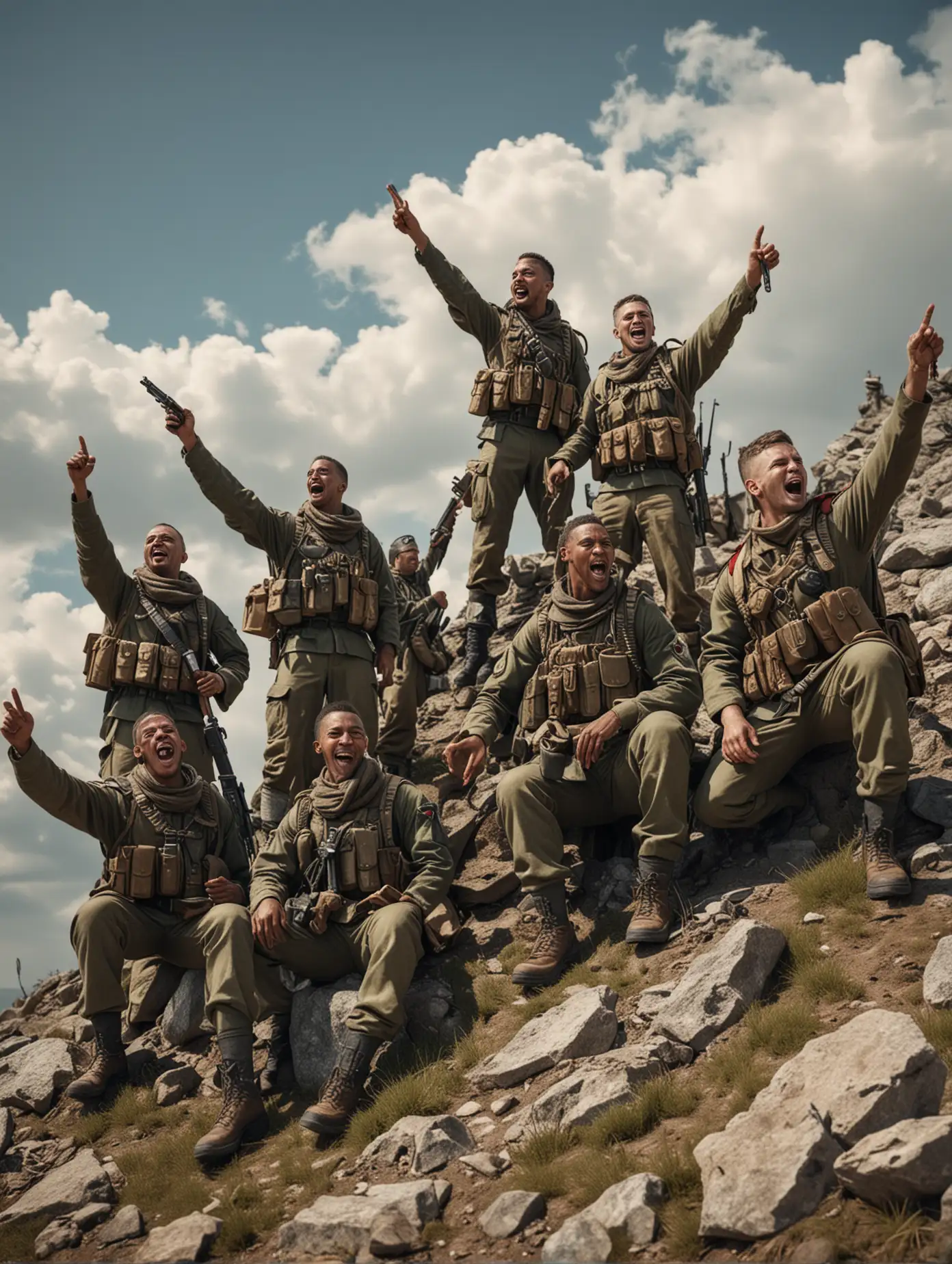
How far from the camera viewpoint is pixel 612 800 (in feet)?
25.2

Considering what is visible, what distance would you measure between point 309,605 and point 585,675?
2705mm

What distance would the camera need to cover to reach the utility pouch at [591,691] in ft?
25.2

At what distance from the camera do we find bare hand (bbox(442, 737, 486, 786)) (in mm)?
7617

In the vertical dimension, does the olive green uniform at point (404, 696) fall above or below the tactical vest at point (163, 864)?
above

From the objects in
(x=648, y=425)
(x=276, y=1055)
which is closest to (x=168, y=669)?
(x=276, y=1055)

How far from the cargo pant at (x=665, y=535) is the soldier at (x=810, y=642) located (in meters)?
1.86

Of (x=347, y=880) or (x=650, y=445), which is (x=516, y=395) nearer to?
(x=650, y=445)

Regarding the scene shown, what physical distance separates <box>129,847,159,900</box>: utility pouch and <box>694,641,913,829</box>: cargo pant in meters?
3.85

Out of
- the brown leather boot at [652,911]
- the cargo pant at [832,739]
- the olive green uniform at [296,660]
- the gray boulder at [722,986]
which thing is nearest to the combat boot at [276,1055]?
the olive green uniform at [296,660]

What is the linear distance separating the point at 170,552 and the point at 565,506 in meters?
3.93

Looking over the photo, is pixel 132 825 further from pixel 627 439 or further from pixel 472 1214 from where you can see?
pixel 627 439

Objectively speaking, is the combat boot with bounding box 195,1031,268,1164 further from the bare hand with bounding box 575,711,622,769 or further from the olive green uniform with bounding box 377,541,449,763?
the olive green uniform with bounding box 377,541,449,763

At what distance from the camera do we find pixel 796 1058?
16.4 ft

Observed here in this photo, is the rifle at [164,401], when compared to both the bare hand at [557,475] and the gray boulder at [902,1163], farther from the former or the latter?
the gray boulder at [902,1163]
